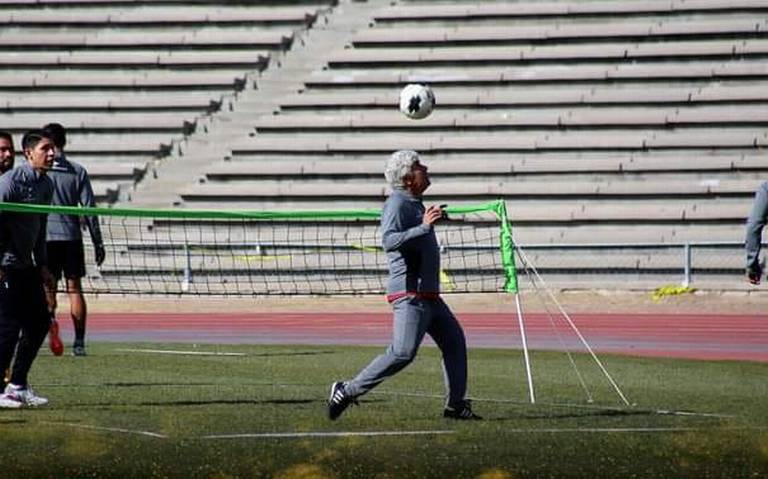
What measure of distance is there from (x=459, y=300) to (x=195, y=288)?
13.8 feet

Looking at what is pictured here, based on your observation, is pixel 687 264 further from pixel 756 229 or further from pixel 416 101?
pixel 756 229

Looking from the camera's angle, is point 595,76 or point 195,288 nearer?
point 195,288

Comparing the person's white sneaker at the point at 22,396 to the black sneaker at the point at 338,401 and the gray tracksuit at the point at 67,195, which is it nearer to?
the black sneaker at the point at 338,401

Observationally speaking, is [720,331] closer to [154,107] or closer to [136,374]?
[136,374]

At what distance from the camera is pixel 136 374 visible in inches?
625

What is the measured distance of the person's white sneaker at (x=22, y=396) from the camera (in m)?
12.8

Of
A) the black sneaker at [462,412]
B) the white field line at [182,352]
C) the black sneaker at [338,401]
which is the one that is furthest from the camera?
the white field line at [182,352]

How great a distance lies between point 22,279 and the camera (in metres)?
12.7

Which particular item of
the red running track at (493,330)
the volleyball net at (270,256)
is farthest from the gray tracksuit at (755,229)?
the volleyball net at (270,256)

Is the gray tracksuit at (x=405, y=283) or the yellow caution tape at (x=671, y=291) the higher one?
the gray tracksuit at (x=405, y=283)

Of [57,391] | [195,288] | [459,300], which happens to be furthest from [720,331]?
[57,391]

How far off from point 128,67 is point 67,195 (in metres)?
18.5


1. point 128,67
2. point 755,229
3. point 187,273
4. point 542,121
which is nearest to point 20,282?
point 755,229

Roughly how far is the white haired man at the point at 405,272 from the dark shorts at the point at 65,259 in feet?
20.3
